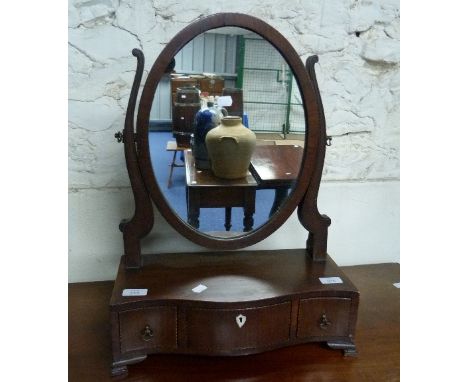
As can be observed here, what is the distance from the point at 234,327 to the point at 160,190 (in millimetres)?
340

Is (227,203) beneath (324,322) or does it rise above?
above

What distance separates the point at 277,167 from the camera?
100 centimetres

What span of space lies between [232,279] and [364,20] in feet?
2.47

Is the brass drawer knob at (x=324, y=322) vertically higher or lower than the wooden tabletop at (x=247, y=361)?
higher

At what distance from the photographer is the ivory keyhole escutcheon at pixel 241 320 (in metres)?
0.91

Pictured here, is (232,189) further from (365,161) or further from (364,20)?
(364,20)

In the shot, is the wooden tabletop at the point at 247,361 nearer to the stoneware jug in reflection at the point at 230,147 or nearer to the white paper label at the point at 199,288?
the white paper label at the point at 199,288

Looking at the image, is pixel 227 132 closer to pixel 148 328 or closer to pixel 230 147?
pixel 230 147

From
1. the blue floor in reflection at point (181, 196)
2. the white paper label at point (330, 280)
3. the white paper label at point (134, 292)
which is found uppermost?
the blue floor in reflection at point (181, 196)

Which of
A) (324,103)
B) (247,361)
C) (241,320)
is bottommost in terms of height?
(247,361)

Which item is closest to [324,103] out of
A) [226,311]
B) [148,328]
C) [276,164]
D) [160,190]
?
[276,164]

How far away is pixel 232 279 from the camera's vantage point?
0.99 m

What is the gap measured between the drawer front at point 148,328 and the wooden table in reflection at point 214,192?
0.70ft

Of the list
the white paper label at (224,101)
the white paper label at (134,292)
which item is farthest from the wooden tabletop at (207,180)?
the white paper label at (134,292)
